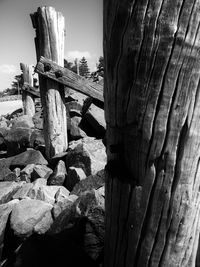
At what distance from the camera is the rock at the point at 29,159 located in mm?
6191

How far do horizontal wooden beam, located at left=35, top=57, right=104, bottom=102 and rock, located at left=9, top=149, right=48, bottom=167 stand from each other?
140cm

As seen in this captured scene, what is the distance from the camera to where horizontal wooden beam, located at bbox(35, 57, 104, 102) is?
5.90 meters

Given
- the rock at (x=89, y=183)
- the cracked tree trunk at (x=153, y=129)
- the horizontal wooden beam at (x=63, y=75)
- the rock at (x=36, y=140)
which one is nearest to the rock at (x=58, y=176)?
the rock at (x=89, y=183)

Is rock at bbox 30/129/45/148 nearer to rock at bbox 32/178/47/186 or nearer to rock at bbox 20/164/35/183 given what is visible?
rock at bbox 20/164/35/183

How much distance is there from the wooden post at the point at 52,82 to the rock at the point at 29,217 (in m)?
2.43

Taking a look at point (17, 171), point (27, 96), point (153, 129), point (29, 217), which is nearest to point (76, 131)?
point (17, 171)

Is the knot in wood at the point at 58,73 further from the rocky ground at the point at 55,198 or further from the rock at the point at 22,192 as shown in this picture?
the rock at the point at 22,192

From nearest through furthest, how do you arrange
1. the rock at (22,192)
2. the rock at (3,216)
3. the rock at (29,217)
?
the rock at (29,217) → the rock at (3,216) → the rock at (22,192)

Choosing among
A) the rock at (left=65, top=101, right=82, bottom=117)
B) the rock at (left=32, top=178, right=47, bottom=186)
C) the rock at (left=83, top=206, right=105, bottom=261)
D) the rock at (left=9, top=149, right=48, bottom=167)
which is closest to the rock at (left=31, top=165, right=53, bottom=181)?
the rock at (left=32, top=178, right=47, bottom=186)

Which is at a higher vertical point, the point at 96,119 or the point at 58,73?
the point at 58,73

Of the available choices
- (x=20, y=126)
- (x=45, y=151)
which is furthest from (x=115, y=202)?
(x=20, y=126)

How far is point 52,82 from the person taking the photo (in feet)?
19.9

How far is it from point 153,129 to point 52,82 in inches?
183

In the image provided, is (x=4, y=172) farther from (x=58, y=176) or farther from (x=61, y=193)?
(x=61, y=193)
